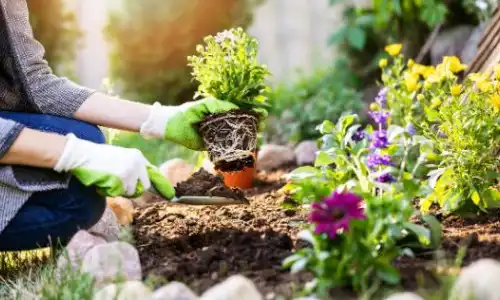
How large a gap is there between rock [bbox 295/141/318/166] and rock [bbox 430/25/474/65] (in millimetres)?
1149

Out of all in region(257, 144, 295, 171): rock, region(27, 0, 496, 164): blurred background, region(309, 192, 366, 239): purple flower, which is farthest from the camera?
region(27, 0, 496, 164): blurred background

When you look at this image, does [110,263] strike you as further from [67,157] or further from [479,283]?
[479,283]

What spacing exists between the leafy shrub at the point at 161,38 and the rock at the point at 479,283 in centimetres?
374

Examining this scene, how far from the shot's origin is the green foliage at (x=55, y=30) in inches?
201

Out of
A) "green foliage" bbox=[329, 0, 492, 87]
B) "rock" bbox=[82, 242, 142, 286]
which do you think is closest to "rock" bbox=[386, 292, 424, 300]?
"rock" bbox=[82, 242, 142, 286]

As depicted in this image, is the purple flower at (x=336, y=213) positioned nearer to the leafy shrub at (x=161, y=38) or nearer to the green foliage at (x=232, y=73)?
the green foliage at (x=232, y=73)

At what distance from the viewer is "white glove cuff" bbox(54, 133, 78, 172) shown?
2297 millimetres

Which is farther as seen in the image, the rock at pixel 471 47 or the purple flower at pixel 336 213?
the rock at pixel 471 47

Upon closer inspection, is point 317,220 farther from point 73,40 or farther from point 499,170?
point 73,40

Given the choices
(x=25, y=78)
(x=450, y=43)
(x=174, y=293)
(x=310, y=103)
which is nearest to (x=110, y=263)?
(x=174, y=293)

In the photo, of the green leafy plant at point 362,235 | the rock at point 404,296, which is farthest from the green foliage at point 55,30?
the rock at point 404,296

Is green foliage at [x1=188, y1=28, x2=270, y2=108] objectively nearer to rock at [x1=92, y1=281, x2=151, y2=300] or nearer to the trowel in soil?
the trowel in soil

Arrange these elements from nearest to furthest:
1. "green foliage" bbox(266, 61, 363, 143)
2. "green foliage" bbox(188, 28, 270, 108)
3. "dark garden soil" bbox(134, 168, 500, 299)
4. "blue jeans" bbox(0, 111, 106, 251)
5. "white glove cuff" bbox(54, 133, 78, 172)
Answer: "dark garden soil" bbox(134, 168, 500, 299)
"white glove cuff" bbox(54, 133, 78, 172)
"blue jeans" bbox(0, 111, 106, 251)
"green foliage" bbox(188, 28, 270, 108)
"green foliage" bbox(266, 61, 363, 143)

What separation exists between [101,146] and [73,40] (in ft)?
10.3
